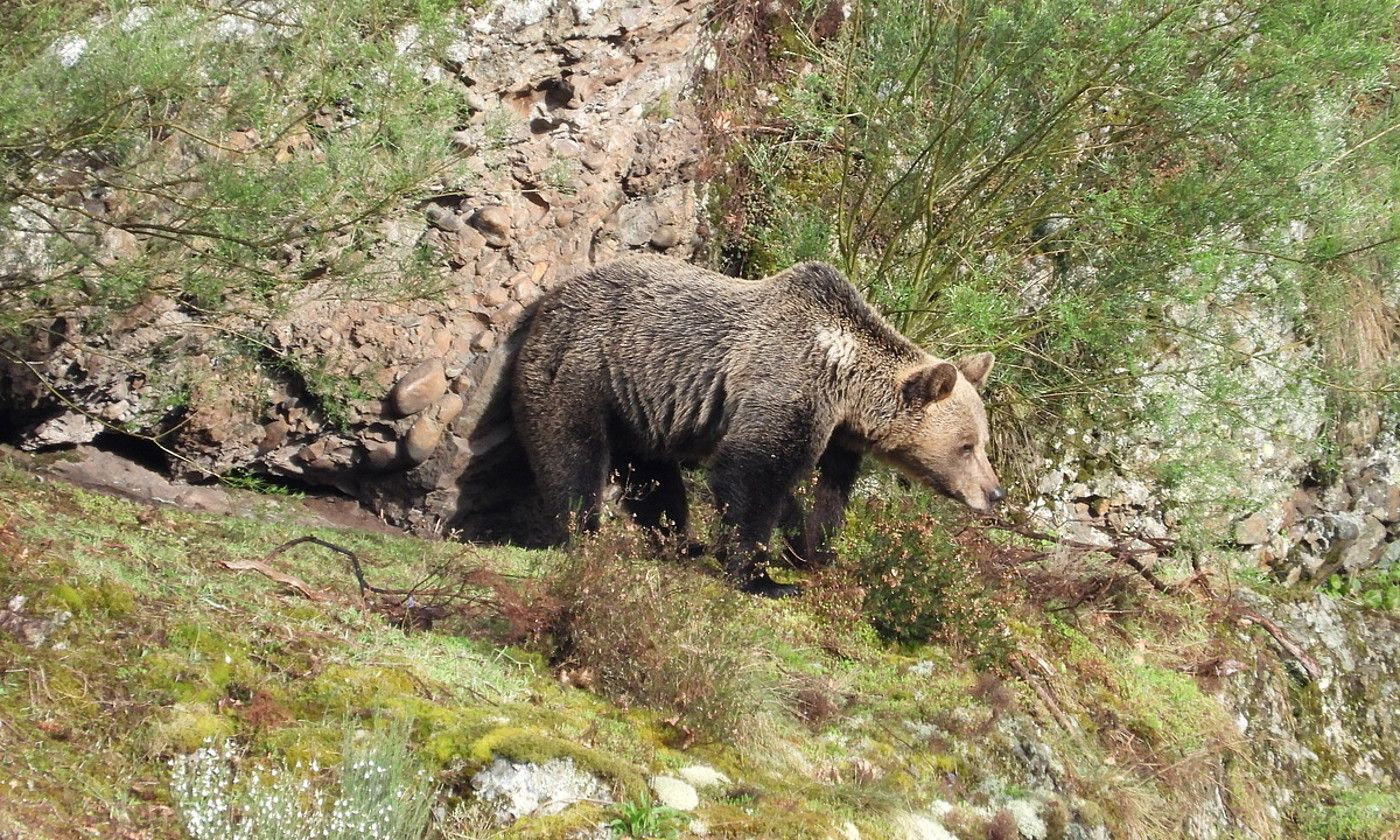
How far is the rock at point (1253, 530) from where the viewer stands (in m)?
11.9

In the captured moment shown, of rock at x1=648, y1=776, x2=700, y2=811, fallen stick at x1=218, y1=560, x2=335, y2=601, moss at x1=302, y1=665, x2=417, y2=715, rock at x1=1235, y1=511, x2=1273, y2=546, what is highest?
moss at x1=302, y1=665, x2=417, y2=715

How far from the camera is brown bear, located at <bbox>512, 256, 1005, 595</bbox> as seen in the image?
345 inches

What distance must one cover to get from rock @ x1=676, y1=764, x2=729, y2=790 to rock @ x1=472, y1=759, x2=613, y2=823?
1.58ft

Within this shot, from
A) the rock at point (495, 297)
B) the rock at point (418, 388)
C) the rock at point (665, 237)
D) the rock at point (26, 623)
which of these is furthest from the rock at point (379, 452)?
the rock at point (26, 623)

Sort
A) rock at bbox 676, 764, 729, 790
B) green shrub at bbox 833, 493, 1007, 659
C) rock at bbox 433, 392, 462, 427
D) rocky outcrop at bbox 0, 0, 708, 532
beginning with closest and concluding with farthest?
rock at bbox 676, 764, 729, 790 → green shrub at bbox 833, 493, 1007, 659 → rocky outcrop at bbox 0, 0, 708, 532 → rock at bbox 433, 392, 462, 427

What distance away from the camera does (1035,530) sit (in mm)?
10742

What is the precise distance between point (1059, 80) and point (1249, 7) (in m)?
1.43

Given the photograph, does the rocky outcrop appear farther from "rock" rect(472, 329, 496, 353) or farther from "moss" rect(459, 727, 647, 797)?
"moss" rect(459, 727, 647, 797)

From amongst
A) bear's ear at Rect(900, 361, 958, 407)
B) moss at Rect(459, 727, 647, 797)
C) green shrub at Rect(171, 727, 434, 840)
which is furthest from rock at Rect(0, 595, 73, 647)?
bear's ear at Rect(900, 361, 958, 407)

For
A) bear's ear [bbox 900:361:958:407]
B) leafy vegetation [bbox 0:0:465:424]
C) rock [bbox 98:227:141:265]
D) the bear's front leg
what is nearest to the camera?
leafy vegetation [bbox 0:0:465:424]

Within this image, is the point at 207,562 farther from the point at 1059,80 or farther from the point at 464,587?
the point at 1059,80

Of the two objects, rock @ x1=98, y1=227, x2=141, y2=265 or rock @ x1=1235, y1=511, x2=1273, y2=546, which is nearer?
rock @ x1=98, y1=227, x2=141, y2=265

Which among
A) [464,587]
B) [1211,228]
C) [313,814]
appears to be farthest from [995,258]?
[313,814]

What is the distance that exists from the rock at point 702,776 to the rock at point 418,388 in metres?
4.68
